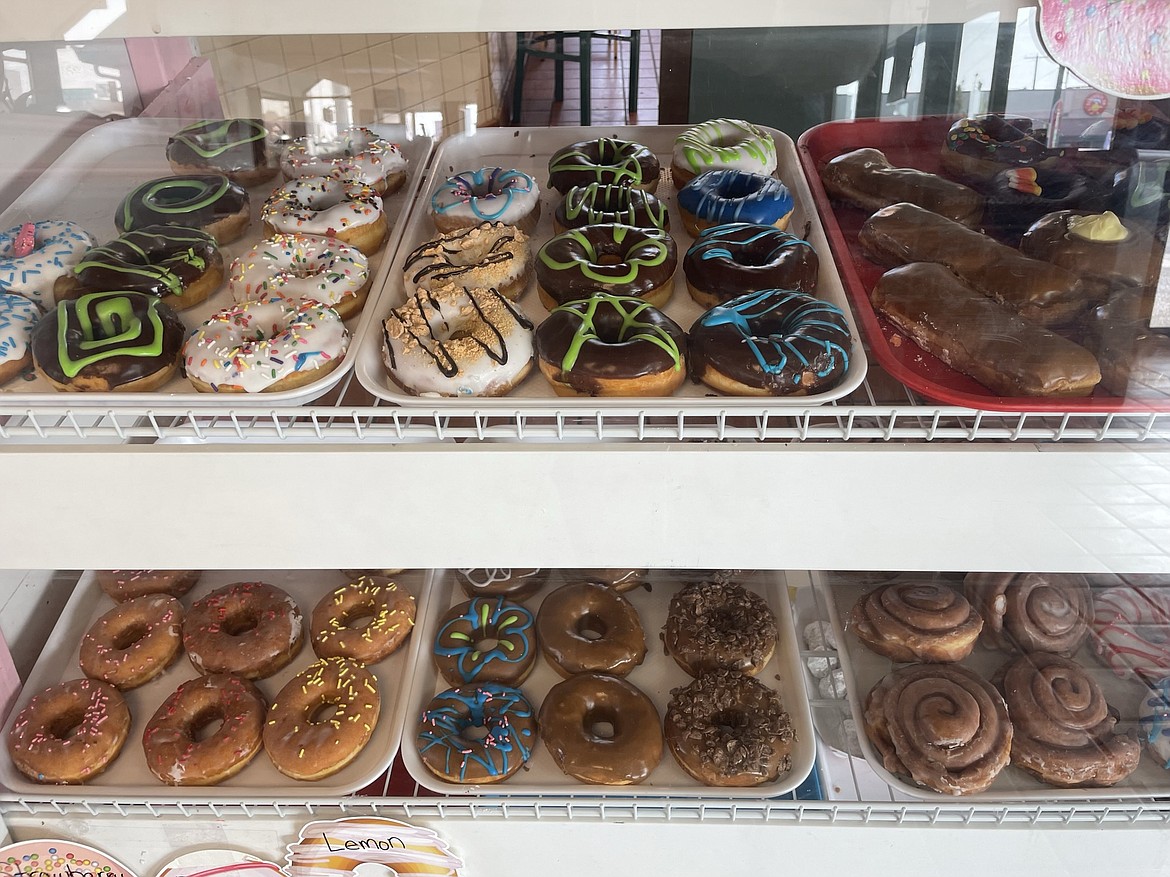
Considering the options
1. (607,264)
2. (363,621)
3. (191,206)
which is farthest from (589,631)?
(191,206)

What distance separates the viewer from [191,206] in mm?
1474

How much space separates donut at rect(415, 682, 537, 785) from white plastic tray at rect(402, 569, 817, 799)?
2 cm

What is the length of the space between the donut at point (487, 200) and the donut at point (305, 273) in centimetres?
16

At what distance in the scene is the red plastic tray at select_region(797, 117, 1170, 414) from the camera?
108 cm

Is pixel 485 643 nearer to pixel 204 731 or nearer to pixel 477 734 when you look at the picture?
pixel 477 734

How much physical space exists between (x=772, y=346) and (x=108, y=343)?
0.85m

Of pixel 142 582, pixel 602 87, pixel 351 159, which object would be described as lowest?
pixel 142 582

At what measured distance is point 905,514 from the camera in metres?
1.15

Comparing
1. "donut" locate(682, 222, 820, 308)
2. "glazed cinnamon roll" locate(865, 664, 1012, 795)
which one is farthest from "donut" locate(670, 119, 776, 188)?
"glazed cinnamon roll" locate(865, 664, 1012, 795)

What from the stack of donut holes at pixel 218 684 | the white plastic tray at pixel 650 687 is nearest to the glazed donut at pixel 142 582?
the stack of donut holes at pixel 218 684

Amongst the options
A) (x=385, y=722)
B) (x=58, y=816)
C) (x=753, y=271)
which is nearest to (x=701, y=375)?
(x=753, y=271)

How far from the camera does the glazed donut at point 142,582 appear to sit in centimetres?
170

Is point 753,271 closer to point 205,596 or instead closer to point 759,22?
point 759,22

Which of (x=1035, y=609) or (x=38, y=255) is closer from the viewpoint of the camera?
(x=38, y=255)
